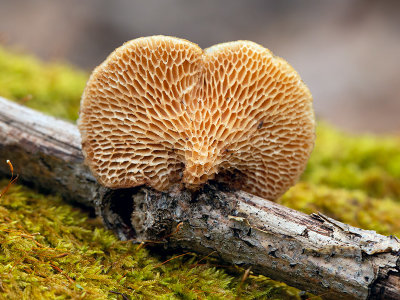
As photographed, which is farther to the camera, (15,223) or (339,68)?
(339,68)

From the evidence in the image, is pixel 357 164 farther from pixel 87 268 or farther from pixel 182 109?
pixel 87 268

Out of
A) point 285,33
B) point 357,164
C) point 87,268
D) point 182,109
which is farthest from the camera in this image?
point 285,33

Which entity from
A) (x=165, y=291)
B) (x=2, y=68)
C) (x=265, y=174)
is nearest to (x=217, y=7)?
(x=2, y=68)

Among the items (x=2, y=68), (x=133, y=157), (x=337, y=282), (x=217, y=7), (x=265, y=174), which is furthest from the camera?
(x=217, y=7)

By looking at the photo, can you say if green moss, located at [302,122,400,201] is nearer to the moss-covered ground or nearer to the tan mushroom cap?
the moss-covered ground

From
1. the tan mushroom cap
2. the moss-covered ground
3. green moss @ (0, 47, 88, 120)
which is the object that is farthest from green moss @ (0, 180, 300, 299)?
green moss @ (0, 47, 88, 120)

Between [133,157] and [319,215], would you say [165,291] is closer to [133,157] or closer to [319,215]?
[133,157]

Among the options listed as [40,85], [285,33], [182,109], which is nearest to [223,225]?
[182,109]
